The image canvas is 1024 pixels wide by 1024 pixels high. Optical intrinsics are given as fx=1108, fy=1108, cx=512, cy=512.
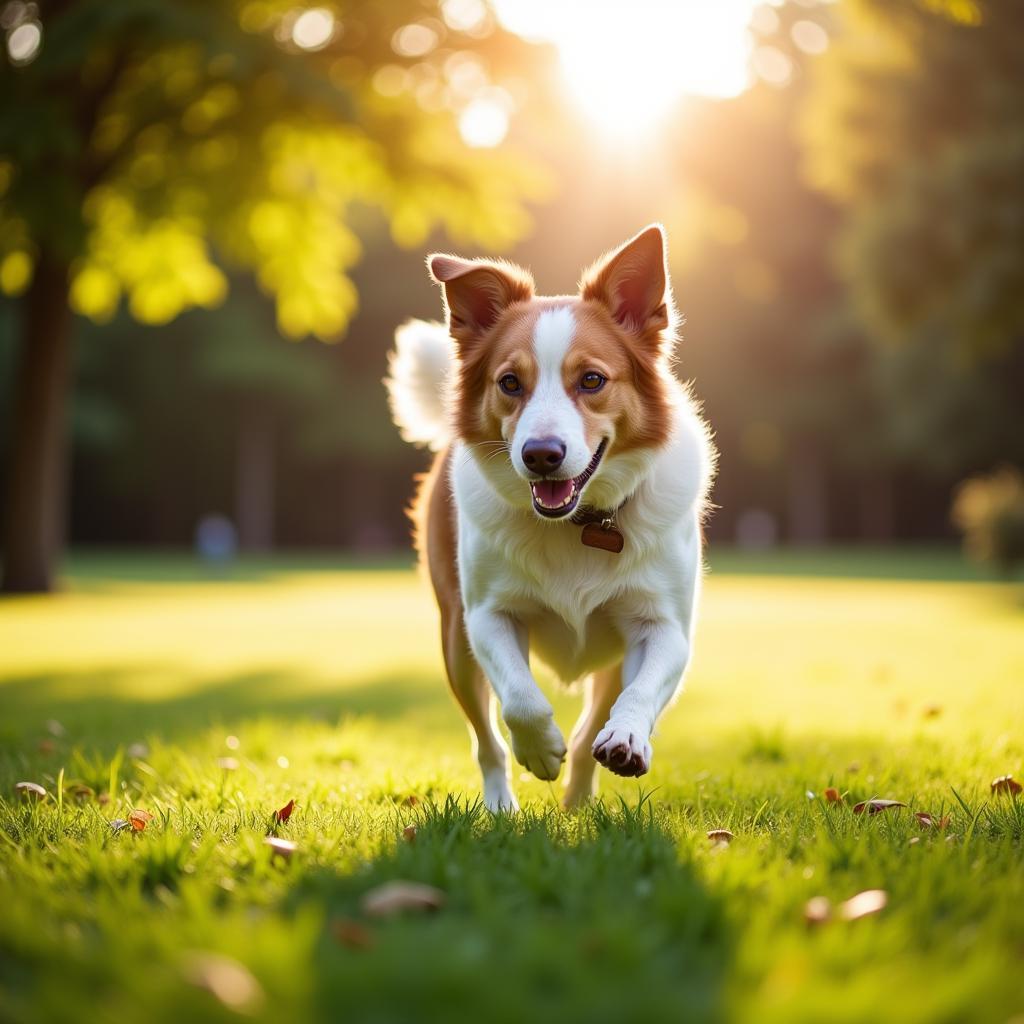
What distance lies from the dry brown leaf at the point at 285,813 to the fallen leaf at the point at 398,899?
3.71 feet

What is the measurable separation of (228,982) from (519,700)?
1.86 m

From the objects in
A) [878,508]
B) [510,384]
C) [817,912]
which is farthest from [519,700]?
[878,508]

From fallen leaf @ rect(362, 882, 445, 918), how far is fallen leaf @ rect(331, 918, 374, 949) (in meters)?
0.16

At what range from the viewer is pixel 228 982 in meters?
2.14

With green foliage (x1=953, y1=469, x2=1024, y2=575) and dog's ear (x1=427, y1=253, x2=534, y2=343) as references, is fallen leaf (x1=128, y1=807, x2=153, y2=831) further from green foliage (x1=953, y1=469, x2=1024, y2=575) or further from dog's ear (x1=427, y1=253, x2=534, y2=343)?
green foliage (x1=953, y1=469, x2=1024, y2=575)

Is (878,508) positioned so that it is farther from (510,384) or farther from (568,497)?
(568,497)

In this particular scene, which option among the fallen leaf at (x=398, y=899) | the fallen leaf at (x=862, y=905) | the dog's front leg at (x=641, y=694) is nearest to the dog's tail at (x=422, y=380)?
the dog's front leg at (x=641, y=694)

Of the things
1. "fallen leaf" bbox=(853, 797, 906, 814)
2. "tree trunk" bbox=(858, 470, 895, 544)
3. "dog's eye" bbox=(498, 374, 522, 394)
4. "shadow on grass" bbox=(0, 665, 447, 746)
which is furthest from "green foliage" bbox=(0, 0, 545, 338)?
"tree trunk" bbox=(858, 470, 895, 544)

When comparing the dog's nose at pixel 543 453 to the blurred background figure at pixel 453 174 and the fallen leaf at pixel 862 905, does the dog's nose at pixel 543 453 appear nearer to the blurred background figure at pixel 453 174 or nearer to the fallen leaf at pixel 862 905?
the fallen leaf at pixel 862 905

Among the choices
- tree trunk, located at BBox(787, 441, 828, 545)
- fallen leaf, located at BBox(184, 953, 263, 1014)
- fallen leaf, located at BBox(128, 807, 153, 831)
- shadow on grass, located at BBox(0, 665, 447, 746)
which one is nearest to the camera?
fallen leaf, located at BBox(184, 953, 263, 1014)

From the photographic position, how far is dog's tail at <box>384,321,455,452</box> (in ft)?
18.4

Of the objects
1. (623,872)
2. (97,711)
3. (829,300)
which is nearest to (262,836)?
(623,872)

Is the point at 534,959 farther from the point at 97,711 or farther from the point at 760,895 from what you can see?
the point at 97,711

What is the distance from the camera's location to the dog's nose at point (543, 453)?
154 inches
